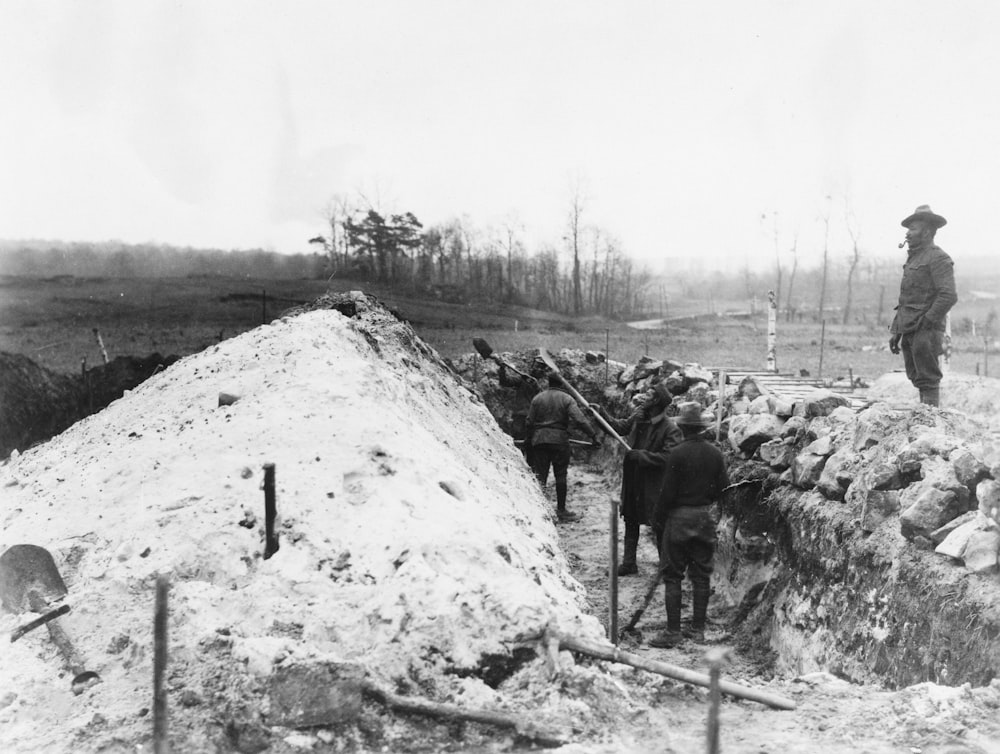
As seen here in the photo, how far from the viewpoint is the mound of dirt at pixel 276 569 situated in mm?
3611

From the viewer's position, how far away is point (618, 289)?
205ft

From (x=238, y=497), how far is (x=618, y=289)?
59.3 m

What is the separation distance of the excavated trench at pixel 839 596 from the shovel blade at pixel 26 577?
16.6ft

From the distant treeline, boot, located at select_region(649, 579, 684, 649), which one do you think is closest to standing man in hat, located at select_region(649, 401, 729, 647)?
boot, located at select_region(649, 579, 684, 649)

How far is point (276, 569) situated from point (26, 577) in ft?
5.24

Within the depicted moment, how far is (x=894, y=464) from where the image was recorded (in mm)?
5504

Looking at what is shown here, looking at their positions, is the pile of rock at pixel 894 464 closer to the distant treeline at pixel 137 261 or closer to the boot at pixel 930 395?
the boot at pixel 930 395

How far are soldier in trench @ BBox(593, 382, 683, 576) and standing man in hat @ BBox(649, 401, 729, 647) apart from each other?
947mm

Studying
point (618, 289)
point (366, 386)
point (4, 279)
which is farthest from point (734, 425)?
point (618, 289)

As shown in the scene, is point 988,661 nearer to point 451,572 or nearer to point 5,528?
point 451,572

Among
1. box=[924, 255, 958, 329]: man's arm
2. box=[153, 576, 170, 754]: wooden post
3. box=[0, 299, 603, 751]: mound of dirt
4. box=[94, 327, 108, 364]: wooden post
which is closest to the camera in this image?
box=[153, 576, 170, 754]: wooden post

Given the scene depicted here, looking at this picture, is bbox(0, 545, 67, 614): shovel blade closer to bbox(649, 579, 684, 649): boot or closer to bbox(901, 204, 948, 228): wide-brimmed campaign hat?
bbox(649, 579, 684, 649): boot

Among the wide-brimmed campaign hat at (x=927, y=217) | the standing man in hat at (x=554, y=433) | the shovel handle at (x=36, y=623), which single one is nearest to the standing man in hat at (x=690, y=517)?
the wide-brimmed campaign hat at (x=927, y=217)

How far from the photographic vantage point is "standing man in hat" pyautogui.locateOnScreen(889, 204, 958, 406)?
266 inches
